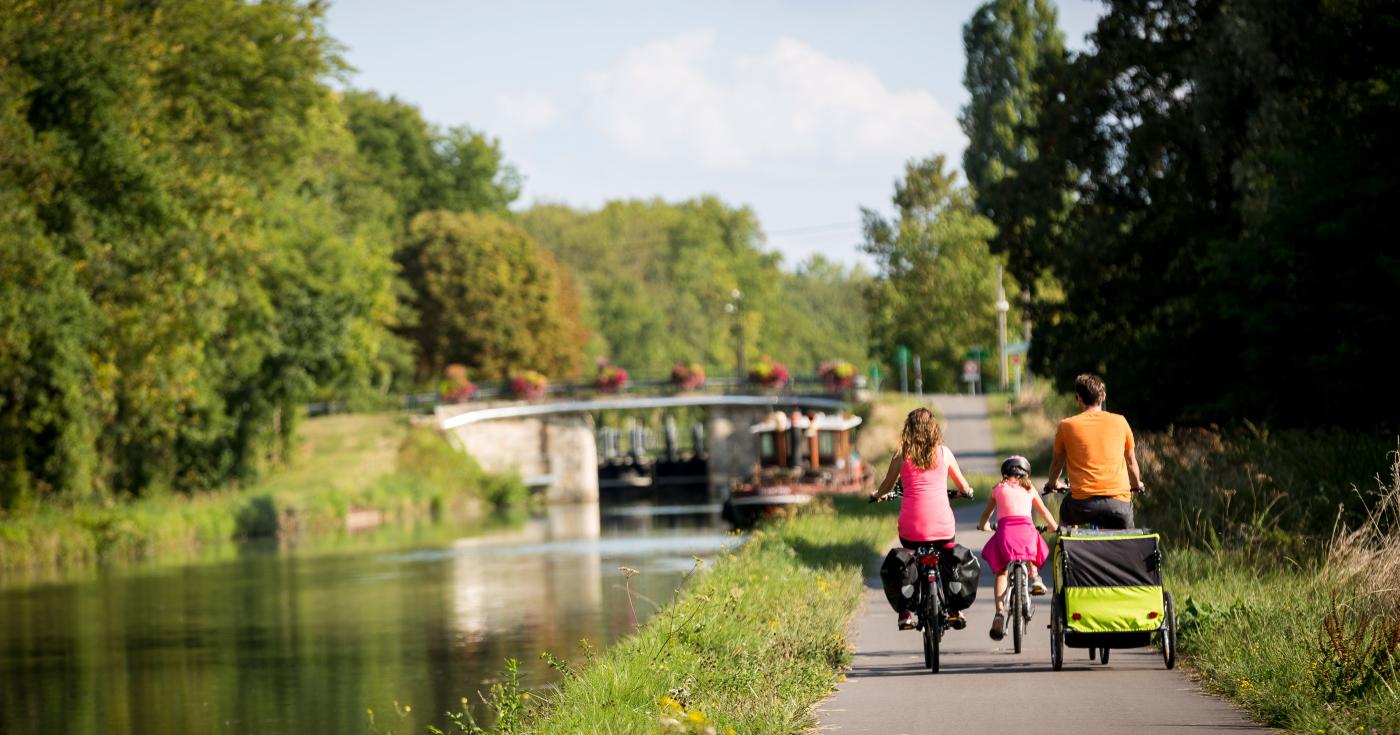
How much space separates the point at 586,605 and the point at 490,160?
7040 centimetres

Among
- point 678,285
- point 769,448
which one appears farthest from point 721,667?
point 678,285

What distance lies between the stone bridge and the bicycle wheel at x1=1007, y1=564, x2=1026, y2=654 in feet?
213

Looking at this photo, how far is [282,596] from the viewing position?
31.7 m

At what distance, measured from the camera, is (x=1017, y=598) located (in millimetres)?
12797

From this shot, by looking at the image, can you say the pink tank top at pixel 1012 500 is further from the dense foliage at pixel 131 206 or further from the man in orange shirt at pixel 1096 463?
the dense foliage at pixel 131 206

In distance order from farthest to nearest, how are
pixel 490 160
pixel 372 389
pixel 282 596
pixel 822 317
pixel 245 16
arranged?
pixel 822 317 < pixel 490 160 < pixel 372 389 < pixel 245 16 < pixel 282 596

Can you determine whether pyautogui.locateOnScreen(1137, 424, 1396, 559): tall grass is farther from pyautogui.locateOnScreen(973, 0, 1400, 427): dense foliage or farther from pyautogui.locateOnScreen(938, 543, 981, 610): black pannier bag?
pyautogui.locateOnScreen(938, 543, 981, 610): black pannier bag

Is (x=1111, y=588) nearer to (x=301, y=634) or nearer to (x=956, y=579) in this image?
(x=956, y=579)

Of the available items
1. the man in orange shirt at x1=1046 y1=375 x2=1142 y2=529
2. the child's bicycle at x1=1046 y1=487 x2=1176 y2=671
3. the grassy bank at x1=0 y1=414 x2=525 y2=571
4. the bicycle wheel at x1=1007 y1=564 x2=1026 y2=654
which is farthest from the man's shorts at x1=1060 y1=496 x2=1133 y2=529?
the grassy bank at x1=0 y1=414 x2=525 y2=571

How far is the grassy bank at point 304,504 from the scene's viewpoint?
39.9 metres

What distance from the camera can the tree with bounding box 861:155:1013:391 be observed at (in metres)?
82.3

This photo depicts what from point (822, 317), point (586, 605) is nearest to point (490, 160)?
point (586, 605)

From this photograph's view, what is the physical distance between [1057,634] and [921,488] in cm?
128

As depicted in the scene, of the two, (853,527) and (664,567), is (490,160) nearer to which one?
(664,567)
